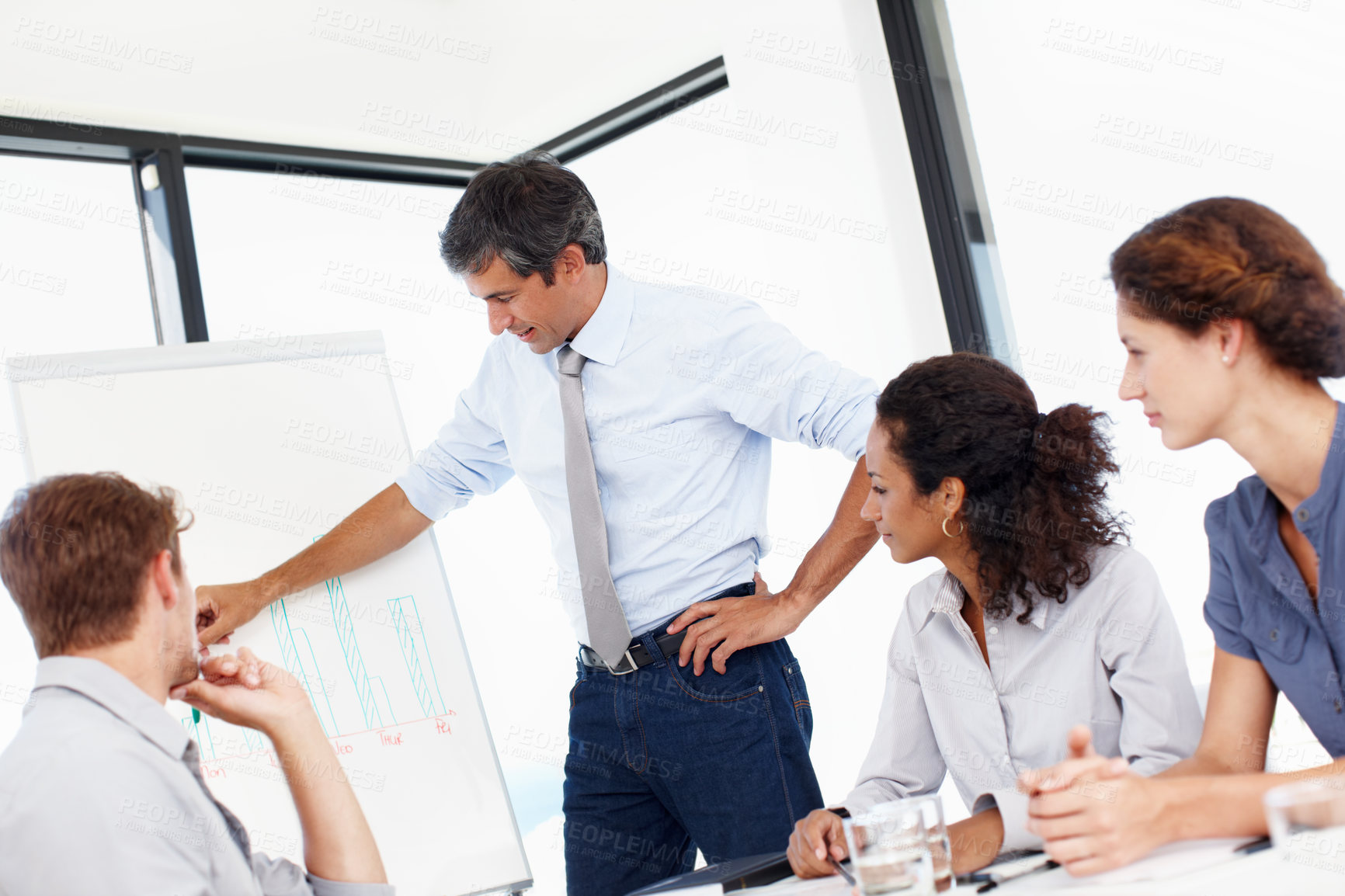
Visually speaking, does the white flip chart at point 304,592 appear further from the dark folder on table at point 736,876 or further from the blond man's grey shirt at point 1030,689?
the blond man's grey shirt at point 1030,689

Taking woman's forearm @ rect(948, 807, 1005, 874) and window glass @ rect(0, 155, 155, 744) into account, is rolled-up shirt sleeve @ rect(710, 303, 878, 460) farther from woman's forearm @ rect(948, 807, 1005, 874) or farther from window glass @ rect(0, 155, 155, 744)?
window glass @ rect(0, 155, 155, 744)

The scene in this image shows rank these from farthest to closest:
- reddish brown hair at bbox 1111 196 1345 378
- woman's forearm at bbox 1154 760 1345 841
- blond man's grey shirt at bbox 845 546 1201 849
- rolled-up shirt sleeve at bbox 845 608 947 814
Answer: rolled-up shirt sleeve at bbox 845 608 947 814 → blond man's grey shirt at bbox 845 546 1201 849 → reddish brown hair at bbox 1111 196 1345 378 → woman's forearm at bbox 1154 760 1345 841

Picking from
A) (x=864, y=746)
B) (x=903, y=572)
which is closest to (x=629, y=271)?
→ (x=903, y=572)

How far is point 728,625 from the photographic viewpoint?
6.09 feet

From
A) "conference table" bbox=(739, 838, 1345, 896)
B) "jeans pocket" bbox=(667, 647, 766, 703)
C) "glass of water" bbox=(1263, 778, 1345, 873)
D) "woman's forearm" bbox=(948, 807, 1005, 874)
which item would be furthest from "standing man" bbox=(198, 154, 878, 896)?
"glass of water" bbox=(1263, 778, 1345, 873)

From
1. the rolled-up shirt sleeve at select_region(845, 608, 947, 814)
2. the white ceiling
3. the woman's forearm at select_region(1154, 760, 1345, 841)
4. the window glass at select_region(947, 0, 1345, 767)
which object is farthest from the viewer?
the white ceiling

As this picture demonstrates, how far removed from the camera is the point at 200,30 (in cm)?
296

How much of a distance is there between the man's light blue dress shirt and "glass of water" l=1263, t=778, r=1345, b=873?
1.14 meters

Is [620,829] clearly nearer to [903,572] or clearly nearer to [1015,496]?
[1015,496]

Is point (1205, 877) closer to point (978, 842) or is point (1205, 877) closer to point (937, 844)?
point (937, 844)

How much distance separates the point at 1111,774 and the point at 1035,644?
54 centimetres

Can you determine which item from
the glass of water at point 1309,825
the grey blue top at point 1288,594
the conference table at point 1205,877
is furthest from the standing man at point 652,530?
the glass of water at point 1309,825

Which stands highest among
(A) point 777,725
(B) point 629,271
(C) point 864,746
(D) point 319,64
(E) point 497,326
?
(D) point 319,64

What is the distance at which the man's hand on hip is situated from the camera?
6.06ft
